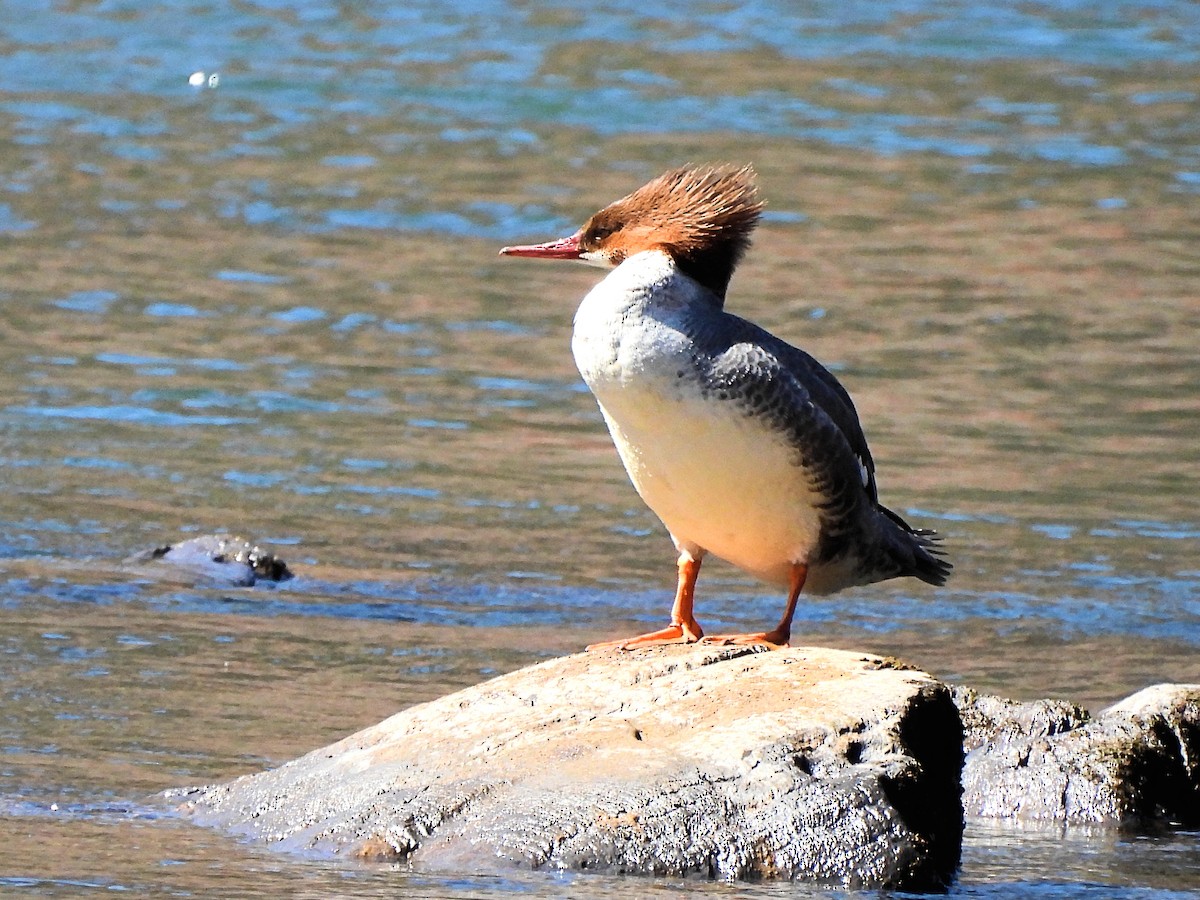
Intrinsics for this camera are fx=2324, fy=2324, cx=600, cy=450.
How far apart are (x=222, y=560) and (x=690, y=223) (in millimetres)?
3590

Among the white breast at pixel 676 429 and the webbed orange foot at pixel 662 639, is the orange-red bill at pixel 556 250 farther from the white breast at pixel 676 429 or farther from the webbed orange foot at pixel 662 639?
the webbed orange foot at pixel 662 639

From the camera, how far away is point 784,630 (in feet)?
22.2

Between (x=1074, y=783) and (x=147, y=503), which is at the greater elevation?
(x=1074, y=783)

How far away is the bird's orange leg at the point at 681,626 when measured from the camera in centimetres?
674

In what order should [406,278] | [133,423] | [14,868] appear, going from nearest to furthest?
[14,868] → [133,423] → [406,278]

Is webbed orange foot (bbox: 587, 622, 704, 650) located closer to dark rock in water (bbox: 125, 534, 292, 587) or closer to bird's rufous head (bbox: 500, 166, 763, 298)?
bird's rufous head (bbox: 500, 166, 763, 298)

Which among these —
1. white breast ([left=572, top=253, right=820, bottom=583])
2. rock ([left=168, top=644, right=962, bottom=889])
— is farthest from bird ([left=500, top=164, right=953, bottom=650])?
rock ([left=168, top=644, right=962, bottom=889])

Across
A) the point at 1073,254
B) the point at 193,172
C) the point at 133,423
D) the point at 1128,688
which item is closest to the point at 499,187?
the point at 193,172

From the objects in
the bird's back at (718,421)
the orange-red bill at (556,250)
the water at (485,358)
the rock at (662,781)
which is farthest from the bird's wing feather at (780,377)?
the water at (485,358)

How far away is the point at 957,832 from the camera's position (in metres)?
5.98

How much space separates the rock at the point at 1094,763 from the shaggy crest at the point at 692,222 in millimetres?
1626

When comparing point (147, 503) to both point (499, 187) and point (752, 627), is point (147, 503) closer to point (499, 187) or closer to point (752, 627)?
point (752, 627)

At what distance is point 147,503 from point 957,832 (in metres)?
5.83

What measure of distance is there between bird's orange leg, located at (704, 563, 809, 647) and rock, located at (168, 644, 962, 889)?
0.23 metres
